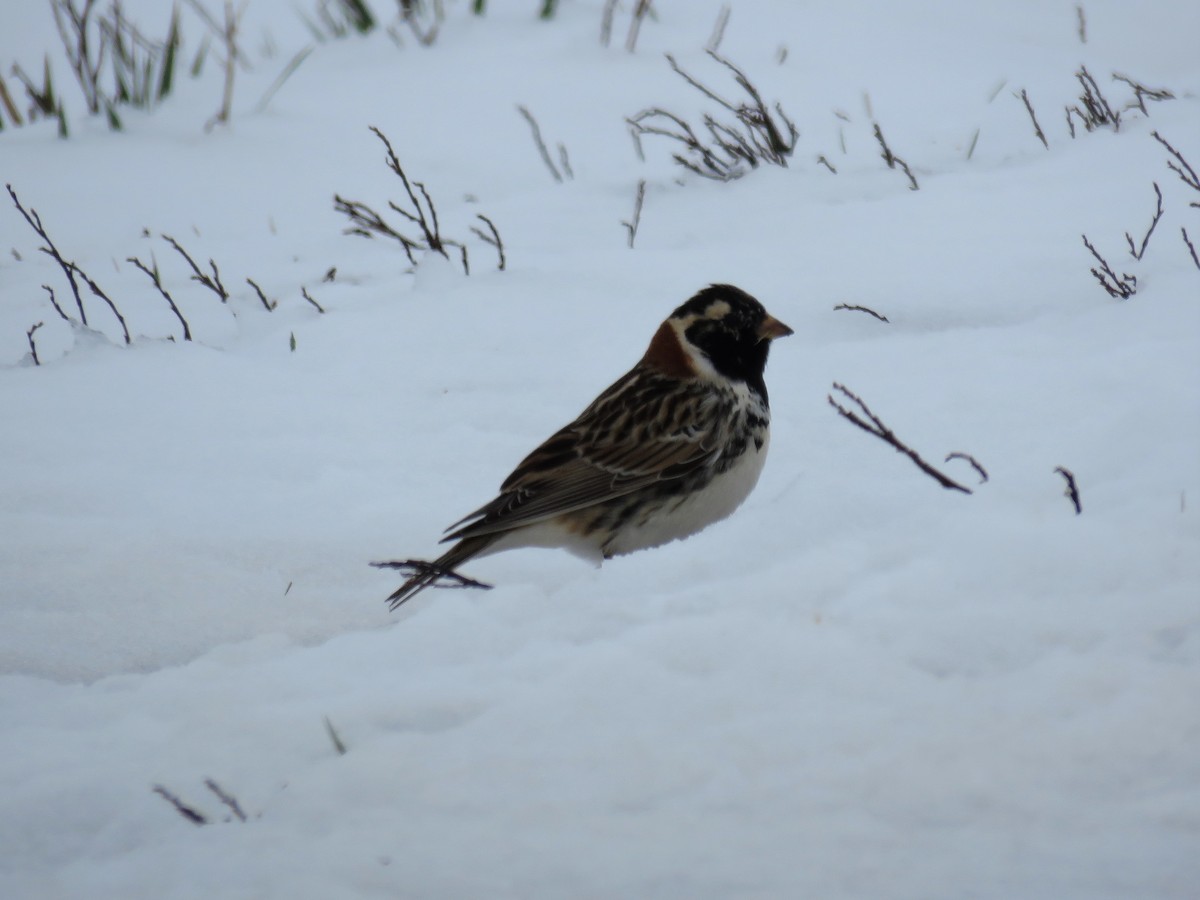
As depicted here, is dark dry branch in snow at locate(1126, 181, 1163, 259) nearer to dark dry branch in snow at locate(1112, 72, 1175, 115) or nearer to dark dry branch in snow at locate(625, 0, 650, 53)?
dark dry branch in snow at locate(1112, 72, 1175, 115)

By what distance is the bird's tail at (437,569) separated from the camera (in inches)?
117

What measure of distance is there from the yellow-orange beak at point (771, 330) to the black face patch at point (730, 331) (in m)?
0.01

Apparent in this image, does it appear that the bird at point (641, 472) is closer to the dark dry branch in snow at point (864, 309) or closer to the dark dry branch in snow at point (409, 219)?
the dark dry branch in snow at point (864, 309)

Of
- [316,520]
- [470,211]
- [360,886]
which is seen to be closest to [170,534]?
[316,520]

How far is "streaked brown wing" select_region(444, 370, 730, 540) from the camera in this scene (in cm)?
355

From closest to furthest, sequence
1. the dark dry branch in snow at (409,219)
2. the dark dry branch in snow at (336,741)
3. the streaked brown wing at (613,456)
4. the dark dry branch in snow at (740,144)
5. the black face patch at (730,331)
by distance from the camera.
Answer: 1. the dark dry branch in snow at (336,741)
2. the streaked brown wing at (613,456)
3. the black face patch at (730,331)
4. the dark dry branch in snow at (409,219)
5. the dark dry branch in snow at (740,144)

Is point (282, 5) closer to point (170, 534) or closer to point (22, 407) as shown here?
point (22, 407)

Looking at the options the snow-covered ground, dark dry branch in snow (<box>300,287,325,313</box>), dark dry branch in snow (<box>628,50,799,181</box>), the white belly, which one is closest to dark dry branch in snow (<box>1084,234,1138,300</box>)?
the snow-covered ground

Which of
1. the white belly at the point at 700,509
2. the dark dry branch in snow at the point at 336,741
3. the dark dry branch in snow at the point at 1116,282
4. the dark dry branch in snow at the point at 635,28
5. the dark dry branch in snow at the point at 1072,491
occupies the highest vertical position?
the dark dry branch in snow at the point at 635,28

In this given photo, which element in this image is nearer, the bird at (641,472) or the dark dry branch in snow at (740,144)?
the bird at (641,472)

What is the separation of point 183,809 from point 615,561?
133 cm

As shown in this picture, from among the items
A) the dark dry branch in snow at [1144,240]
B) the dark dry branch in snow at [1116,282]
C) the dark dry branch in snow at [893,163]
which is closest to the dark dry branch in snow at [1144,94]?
the dark dry branch in snow at [893,163]

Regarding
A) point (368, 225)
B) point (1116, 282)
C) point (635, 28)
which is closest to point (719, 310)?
point (1116, 282)

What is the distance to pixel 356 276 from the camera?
5.41m
